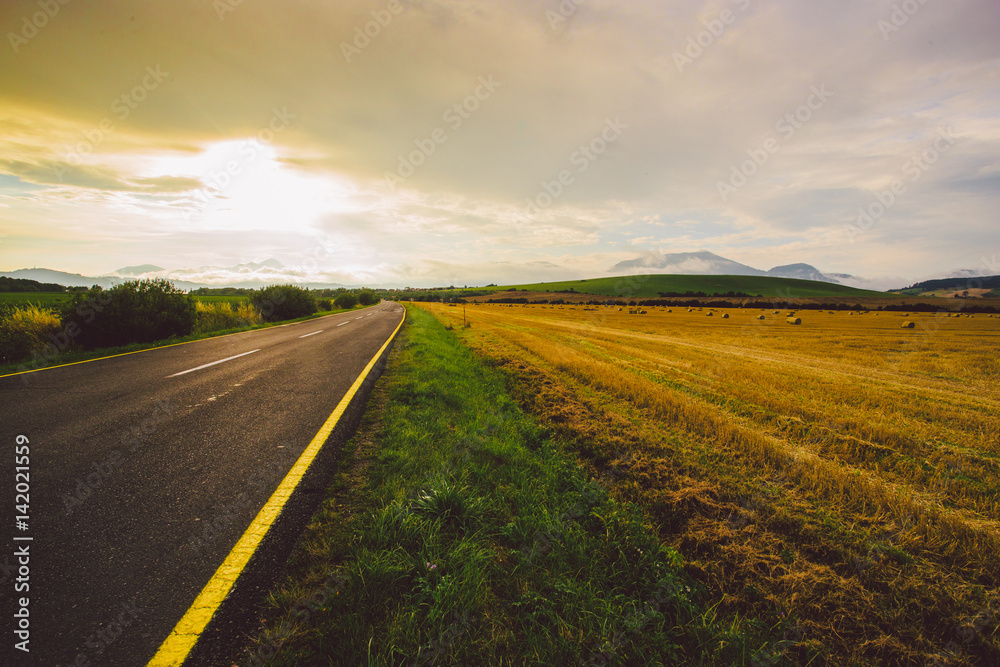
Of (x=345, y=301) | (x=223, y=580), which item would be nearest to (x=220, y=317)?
(x=223, y=580)

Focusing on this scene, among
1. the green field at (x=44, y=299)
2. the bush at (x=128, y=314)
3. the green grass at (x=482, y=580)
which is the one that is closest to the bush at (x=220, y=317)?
the green field at (x=44, y=299)

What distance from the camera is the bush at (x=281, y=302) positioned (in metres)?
27.9

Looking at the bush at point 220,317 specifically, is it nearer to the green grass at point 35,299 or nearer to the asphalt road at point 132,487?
the green grass at point 35,299

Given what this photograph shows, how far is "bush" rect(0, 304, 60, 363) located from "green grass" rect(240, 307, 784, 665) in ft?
41.5

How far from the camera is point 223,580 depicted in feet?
7.63

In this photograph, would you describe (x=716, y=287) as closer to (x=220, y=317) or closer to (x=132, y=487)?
(x=220, y=317)

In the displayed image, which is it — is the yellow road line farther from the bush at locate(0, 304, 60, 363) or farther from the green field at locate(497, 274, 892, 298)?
the green field at locate(497, 274, 892, 298)

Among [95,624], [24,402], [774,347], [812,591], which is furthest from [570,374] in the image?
[774,347]

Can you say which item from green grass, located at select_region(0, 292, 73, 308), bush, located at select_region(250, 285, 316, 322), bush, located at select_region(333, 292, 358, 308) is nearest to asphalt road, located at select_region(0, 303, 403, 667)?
green grass, located at select_region(0, 292, 73, 308)

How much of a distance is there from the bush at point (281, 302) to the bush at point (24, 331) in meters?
16.1

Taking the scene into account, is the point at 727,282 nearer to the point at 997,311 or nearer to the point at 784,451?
the point at 997,311

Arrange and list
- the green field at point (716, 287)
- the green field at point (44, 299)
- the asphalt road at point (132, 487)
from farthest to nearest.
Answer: the green field at point (716, 287) → the green field at point (44, 299) → the asphalt road at point (132, 487)

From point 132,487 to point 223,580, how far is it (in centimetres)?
198

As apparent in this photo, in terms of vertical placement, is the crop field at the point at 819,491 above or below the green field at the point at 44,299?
below
